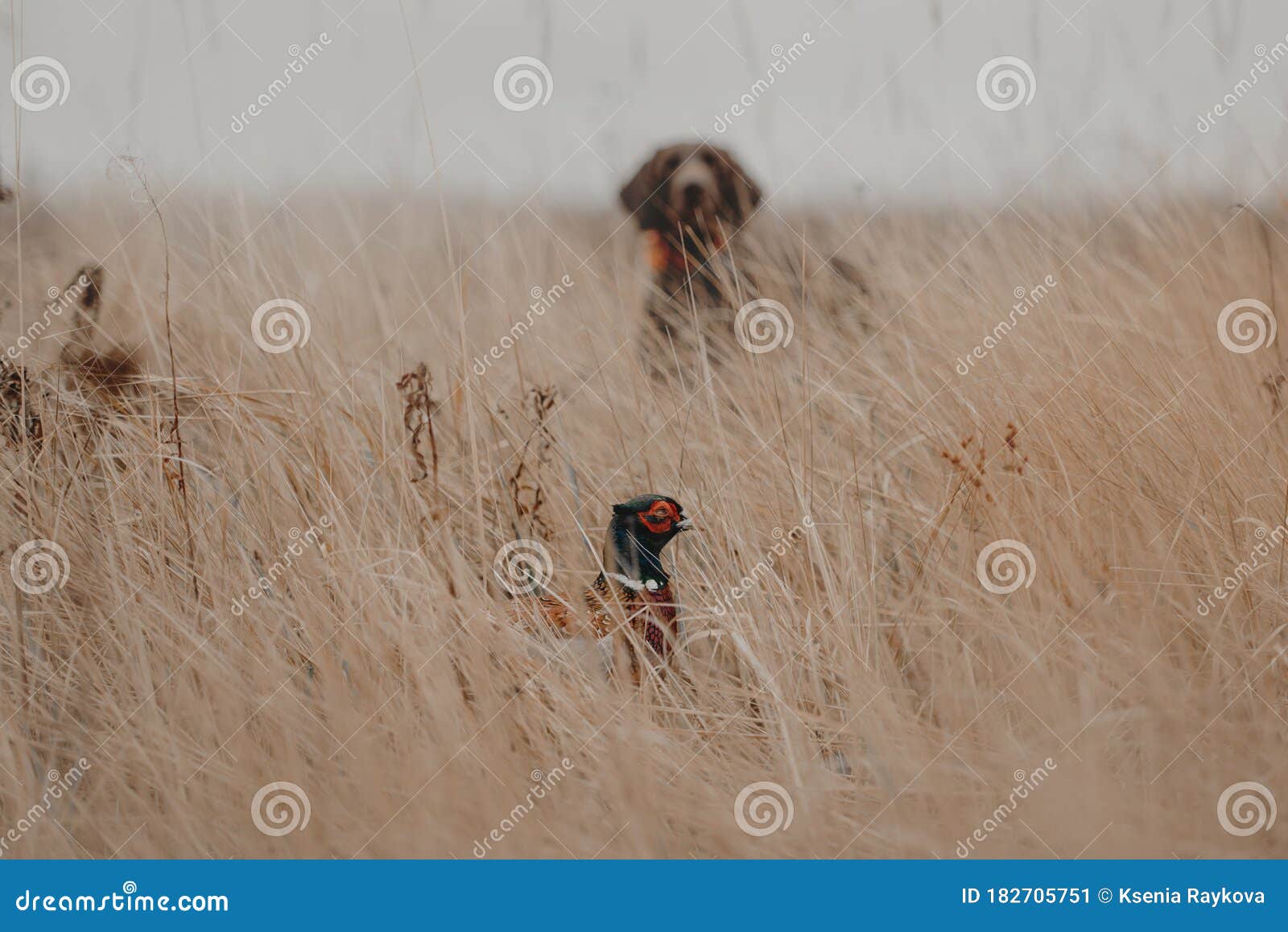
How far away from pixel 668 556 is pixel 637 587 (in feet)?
0.72

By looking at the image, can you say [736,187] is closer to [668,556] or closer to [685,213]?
[685,213]

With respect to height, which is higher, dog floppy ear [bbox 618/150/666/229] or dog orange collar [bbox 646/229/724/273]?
dog floppy ear [bbox 618/150/666/229]

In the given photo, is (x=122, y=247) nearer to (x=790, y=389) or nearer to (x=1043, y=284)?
(x=790, y=389)

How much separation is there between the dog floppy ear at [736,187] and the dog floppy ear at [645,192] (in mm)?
223

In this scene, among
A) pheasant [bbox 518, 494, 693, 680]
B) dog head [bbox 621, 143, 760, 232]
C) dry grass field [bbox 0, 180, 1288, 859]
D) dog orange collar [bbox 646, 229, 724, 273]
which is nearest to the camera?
dry grass field [bbox 0, 180, 1288, 859]

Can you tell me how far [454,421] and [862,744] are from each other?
4.64 ft

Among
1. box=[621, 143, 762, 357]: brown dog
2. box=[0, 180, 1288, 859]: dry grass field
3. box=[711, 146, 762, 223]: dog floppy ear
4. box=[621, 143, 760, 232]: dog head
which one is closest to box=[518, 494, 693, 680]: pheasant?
box=[0, 180, 1288, 859]: dry grass field

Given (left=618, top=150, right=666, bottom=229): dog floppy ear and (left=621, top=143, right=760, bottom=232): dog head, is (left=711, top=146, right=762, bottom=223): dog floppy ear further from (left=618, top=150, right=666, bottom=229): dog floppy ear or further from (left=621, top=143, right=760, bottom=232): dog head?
(left=618, top=150, right=666, bottom=229): dog floppy ear

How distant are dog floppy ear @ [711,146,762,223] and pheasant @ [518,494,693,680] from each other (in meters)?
1.70

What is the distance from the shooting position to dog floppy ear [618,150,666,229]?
343 centimetres

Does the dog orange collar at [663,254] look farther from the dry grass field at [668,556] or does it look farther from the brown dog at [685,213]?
the dry grass field at [668,556]

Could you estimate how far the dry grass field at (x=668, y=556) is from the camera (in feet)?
6.82

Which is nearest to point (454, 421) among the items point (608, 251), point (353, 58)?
point (353, 58)

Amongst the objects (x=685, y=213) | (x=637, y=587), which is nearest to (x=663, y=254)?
(x=685, y=213)
